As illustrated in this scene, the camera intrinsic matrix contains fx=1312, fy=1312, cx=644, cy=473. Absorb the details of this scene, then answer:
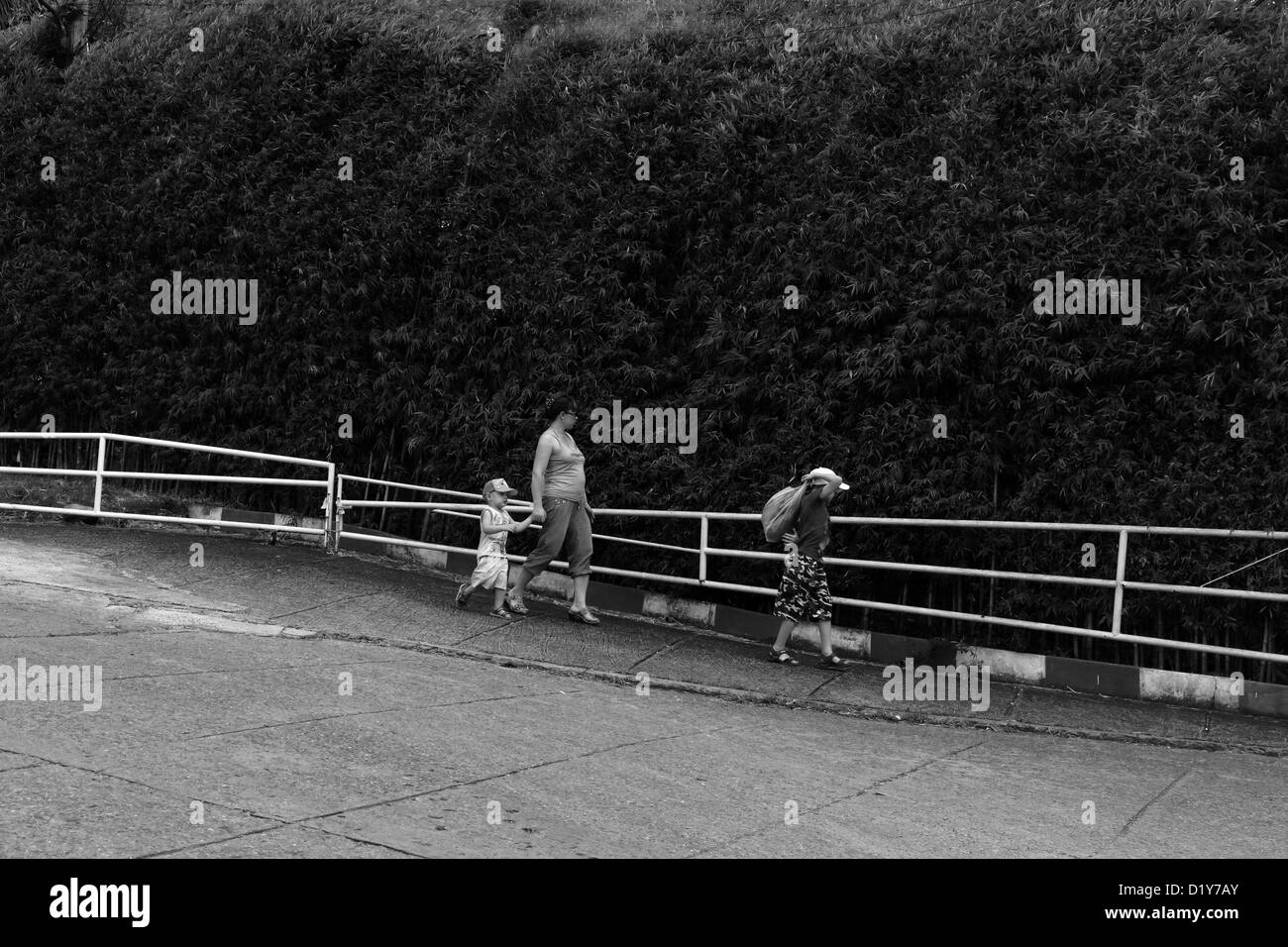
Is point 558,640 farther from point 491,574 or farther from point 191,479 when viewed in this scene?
point 191,479

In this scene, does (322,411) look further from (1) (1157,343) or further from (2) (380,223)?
(1) (1157,343)

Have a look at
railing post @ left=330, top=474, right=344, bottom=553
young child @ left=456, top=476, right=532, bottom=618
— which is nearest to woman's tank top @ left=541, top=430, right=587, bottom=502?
young child @ left=456, top=476, right=532, bottom=618

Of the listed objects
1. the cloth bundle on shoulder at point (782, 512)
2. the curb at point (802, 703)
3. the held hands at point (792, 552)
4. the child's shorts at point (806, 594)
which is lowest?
the curb at point (802, 703)

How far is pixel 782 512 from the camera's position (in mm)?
9281

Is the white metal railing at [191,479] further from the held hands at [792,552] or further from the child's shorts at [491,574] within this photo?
the held hands at [792,552]

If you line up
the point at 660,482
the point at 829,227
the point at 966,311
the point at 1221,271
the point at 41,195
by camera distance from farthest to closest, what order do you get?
1. the point at 41,195
2. the point at 660,482
3. the point at 829,227
4. the point at 966,311
5. the point at 1221,271

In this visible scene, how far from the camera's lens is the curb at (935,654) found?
8.41 m

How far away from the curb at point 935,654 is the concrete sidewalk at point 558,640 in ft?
0.39

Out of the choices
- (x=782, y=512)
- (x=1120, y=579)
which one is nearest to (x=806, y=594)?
(x=782, y=512)

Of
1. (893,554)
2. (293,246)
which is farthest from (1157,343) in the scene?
(293,246)

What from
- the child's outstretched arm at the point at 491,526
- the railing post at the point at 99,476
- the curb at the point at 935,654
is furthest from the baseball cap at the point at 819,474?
the railing post at the point at 99,476
